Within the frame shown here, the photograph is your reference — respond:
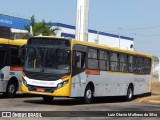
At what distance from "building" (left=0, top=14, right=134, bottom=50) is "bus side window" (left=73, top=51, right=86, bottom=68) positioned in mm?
29575

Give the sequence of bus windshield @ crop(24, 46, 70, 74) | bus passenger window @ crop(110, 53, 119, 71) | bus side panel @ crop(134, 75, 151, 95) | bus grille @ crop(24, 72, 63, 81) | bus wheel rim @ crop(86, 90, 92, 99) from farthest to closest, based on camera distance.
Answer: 1. bus side panel @ crop(134, 75, 151, 95)
2. bus passenger window @ crop(110, 53, 119, 71)
3. bus wheel rim @ crop(86, 90, 92, 99)
4. bus windshield @ crop(24, 46, 70, 74)
5. bus grille @ crop(24, 72, 63, 81)

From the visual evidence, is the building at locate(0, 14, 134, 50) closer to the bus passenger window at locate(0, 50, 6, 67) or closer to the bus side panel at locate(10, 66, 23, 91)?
the bus side panel at locate(10, 66, 23, 91)

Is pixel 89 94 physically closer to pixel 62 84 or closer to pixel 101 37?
pixel 62 84

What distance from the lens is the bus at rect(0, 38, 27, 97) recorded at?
21.4m

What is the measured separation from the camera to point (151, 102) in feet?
80.4

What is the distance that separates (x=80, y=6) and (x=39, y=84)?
2045 centimetres

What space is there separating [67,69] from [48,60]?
0.87 metres

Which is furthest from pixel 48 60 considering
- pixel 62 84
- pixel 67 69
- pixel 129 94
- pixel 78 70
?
pixel 129 94

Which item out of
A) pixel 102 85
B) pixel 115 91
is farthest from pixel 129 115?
pixel 115 91

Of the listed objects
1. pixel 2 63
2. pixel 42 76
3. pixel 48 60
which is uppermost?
pixel 48 60

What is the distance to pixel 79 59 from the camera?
19.9 m

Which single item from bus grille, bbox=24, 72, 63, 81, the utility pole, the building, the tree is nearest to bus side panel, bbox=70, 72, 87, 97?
bus grille, bbox=24, 72, 63, 81

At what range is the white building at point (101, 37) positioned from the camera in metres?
69.7

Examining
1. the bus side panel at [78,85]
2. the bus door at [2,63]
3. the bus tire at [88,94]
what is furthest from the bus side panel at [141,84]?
the bus door at [2,63]
